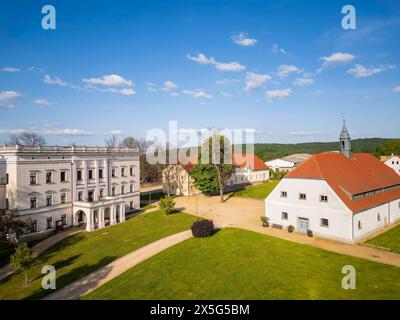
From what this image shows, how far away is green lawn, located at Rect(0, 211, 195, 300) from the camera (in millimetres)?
23938

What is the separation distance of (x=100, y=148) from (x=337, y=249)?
112ft

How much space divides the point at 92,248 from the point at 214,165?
88.7 ft

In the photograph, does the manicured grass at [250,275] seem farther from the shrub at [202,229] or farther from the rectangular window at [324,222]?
the rectangular window at [324,222]

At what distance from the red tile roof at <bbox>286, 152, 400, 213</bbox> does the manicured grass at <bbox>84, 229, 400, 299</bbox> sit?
24.0ft

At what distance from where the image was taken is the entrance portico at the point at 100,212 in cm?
3869

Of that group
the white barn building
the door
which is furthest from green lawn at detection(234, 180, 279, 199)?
the door

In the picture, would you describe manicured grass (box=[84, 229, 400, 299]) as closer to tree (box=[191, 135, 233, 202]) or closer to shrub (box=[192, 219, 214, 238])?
→ shrub (box=[192, 219, 214, 238])

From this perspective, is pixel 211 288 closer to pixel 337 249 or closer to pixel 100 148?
pixel 337 249

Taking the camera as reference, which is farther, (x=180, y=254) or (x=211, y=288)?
(x=180, y=254)

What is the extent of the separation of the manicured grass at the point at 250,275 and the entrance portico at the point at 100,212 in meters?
15.3

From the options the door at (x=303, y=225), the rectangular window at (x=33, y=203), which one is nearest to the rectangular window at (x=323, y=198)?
the door at (x=303, y=225)

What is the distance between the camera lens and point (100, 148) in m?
44.8

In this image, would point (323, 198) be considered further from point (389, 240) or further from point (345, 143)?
point (345, 143)
